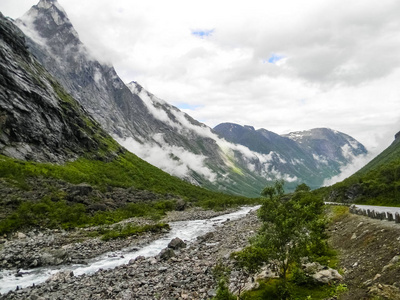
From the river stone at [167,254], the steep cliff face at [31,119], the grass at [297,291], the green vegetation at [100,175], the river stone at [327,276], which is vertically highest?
the steep cliff face at [31,119]

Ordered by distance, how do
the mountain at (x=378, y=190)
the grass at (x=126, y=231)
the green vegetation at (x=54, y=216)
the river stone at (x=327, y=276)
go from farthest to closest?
the mountain at (x=378, y=190), the green vegetation at (x=54, y=216), the grass at (x=126, y=231), the river stone at (x=327, y=276)

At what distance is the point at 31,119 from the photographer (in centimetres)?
14012

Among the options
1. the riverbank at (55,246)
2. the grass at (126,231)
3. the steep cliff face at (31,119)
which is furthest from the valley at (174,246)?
the steep cliff face at (31,119)

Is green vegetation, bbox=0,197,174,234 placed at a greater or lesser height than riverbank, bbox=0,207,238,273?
greater

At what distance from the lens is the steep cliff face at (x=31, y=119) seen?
418 feet

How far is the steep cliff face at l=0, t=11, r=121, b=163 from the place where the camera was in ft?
418

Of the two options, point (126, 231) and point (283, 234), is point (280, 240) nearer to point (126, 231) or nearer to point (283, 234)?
point (283, 234)

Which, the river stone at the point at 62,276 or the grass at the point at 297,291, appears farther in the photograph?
the river stone at the point at 62,276

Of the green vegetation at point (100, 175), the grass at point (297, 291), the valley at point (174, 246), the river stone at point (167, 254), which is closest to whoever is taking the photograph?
the grass at point (297, 291)

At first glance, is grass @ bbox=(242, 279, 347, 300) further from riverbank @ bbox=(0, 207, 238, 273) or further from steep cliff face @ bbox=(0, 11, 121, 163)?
steep cliff face @ bbox=(0, 11, 121, 163)

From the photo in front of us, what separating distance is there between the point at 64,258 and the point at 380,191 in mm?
97170

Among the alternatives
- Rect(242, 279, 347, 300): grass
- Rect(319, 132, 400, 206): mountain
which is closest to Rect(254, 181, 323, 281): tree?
Rect(242, 279, 347, 300): grass

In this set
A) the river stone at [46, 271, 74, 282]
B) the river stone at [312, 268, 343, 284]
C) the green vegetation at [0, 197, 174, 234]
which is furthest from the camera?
the green vegetation at [0, 197, 174, 234]

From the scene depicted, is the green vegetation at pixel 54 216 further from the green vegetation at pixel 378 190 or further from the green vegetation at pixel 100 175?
the green vegetation at pixel 378 190
